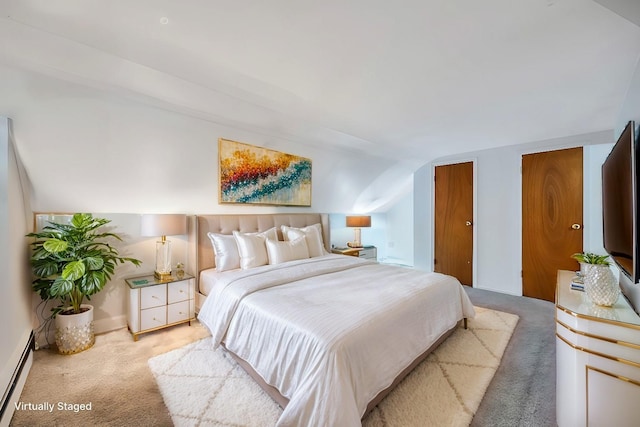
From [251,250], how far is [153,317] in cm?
111

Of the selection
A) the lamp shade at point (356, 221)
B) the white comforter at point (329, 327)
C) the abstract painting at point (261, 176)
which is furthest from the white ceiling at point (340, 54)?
the lamp shade at point (356, 221)

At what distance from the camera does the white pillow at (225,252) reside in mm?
2902

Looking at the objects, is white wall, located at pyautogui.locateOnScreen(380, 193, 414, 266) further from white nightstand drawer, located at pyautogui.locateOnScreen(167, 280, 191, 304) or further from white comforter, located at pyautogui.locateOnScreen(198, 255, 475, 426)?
white nightstand drawer, located at pyautogui.locateOnScreen(167, 280, 191, 304)

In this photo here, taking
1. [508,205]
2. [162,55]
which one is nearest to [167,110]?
[162,55]

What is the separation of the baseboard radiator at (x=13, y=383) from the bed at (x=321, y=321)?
1.10 meters

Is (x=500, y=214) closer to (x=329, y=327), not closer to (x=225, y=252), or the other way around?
(x=329, y=327)

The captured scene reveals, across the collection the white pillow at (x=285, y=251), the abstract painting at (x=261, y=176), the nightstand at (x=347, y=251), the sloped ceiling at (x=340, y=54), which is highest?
the sloped ceiling at (x=340, y=54)

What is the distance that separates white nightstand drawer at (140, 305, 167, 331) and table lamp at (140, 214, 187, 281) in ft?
0.99

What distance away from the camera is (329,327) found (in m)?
1.48

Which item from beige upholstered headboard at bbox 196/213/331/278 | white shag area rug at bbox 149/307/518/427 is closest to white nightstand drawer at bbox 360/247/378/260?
beige upholstered headboard at bbox 196/213/331/278

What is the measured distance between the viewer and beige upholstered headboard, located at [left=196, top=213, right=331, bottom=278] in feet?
10.1

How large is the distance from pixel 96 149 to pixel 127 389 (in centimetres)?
201

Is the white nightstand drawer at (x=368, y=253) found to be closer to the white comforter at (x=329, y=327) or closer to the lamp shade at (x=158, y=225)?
the white comforter at (x=329, y=327)

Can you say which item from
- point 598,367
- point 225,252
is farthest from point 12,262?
point 598,367
